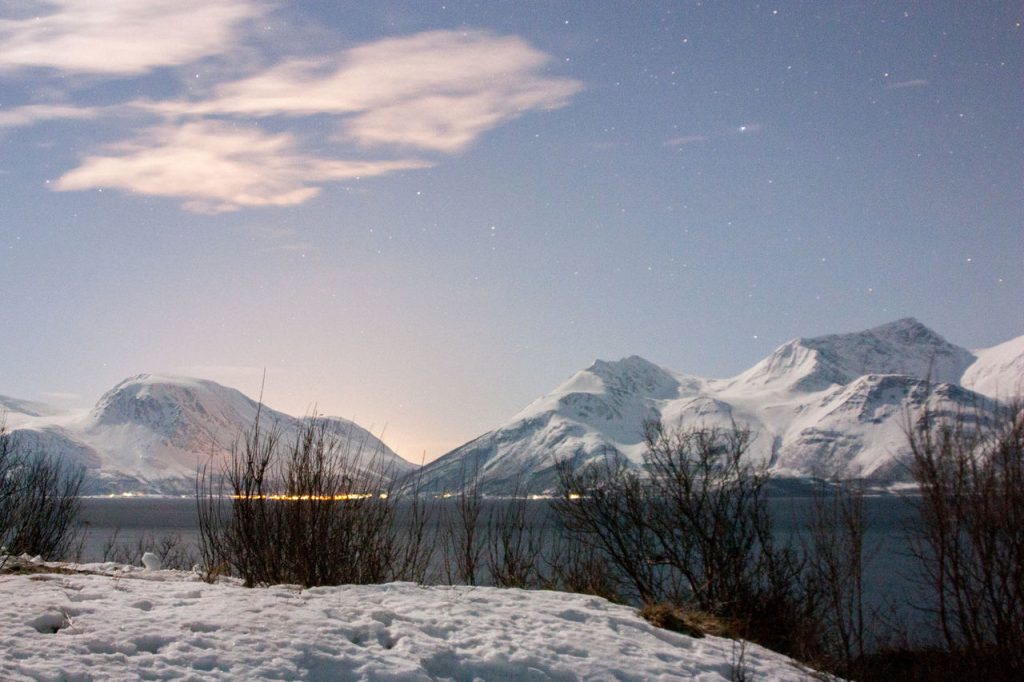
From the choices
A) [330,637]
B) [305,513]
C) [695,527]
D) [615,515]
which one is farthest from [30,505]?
[695,527]

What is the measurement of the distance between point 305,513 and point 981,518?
52.9 feet

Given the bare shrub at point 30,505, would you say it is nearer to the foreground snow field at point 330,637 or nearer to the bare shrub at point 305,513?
the bare shrub at point 305,513

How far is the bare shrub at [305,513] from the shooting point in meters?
8.70

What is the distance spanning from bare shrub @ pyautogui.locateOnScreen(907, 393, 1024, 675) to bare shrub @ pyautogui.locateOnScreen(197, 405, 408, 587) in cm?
1353

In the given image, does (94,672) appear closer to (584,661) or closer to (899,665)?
(584,661)

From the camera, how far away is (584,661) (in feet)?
19.8

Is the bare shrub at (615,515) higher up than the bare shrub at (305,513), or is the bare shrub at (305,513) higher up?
the bare shrub at (305,513)

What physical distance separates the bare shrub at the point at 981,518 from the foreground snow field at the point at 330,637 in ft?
43.1

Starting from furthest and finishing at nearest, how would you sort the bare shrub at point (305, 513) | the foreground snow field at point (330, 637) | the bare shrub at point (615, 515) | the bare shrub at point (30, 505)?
the bare shrub at point (615, 515) < the bare shrub at point (30, 505) < the bare shrub at point (305, 513) < the foreground snow field at point (330, 637)

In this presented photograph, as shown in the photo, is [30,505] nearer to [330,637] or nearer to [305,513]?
[305,513]

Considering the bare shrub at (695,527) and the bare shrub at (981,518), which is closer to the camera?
the bare shrub at (981,518)

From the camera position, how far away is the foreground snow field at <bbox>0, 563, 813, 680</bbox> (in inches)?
197

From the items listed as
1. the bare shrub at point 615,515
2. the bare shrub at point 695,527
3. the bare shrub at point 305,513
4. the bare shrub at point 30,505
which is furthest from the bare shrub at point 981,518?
the bare shrub at point 30,505

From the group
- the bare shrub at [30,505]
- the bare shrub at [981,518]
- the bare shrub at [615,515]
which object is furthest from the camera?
the bare shrub at [615,515]
